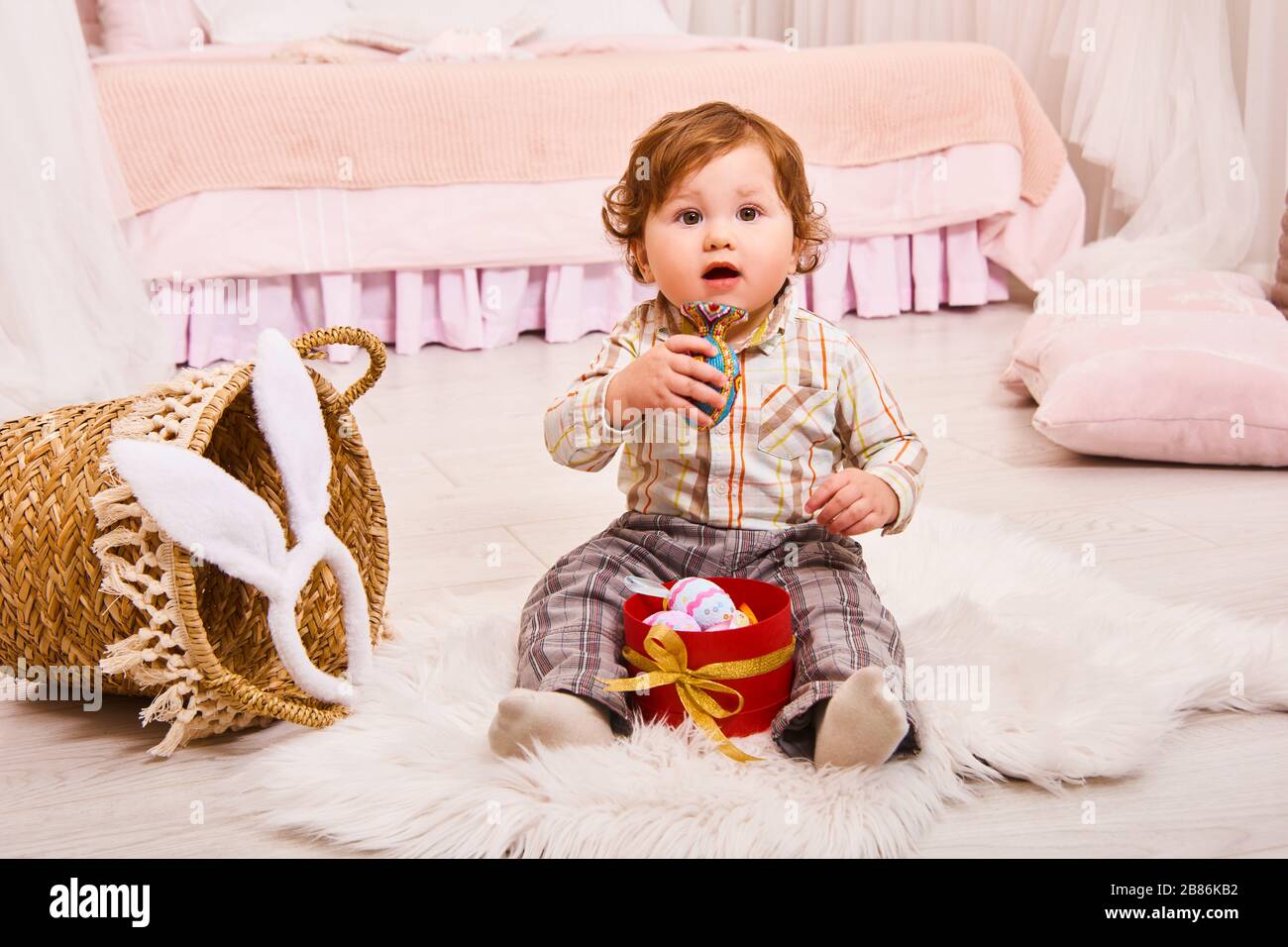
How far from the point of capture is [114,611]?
0.94 m

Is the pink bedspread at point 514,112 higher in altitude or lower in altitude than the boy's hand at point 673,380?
higher

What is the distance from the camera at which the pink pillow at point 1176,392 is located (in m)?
1.63

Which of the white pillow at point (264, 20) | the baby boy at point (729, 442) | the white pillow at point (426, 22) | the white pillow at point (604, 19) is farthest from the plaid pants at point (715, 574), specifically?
the white pillow at point (604, 19)

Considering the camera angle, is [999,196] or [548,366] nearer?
[548,366]

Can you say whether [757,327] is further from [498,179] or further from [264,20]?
[264,20]

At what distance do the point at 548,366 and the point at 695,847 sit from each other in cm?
167

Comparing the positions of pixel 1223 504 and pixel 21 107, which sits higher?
pixel 21 107

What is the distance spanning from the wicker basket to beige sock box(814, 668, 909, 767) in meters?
0.39

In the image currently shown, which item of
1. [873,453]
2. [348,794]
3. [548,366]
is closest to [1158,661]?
[873,453]

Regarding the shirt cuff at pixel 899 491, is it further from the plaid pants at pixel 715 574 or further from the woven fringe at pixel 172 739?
the woven fringe at pixel 172 739

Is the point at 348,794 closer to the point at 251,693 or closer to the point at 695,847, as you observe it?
the point at 251,693

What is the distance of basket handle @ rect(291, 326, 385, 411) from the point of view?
106 cm

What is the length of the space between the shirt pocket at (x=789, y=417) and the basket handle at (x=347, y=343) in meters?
0.33
